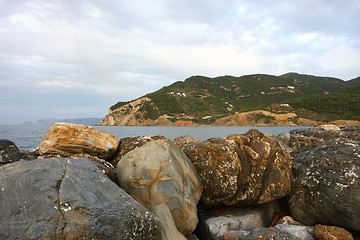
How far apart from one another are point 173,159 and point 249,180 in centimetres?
229

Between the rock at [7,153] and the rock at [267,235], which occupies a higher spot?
the rock at [7,153]

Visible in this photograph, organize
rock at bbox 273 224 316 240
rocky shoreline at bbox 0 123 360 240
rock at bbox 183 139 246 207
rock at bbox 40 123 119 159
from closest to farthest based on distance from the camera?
rocky shoreline at bbox 0 123 360 240 → rock at bbox 273 224 316 240 → rock at bbox 183 139 246 207 → rock at bbox 40 123 119 159

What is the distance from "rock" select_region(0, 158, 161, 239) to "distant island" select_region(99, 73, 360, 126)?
9595 centimetres

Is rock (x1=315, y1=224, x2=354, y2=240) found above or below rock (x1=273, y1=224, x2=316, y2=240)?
above

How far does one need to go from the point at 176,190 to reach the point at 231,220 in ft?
6.28

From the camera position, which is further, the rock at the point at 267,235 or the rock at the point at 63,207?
the rock at the point at 267,235

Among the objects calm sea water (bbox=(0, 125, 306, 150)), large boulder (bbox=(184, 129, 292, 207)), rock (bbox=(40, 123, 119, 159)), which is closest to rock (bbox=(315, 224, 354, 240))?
large boulder (bbox=(184, 129, 292, 207))

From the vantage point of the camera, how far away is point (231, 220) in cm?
546

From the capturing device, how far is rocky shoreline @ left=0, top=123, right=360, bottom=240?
2.89 meters

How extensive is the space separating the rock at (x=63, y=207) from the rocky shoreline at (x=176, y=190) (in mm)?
12

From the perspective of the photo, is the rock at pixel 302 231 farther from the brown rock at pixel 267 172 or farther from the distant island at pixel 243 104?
the distant island at pixel 243 104

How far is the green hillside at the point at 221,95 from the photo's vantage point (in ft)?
426

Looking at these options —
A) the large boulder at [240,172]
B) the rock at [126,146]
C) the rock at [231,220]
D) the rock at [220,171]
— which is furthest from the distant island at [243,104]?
the rock at [126,146]

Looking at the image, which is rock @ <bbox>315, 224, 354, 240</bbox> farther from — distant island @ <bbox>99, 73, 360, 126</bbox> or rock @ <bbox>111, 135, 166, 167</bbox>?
distant island @ <bbox>99, 73, 360, 126</bbox>
